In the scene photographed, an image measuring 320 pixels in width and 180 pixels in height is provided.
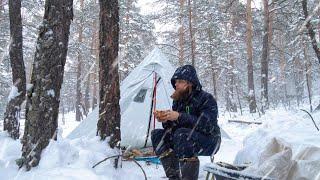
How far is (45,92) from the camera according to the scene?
171 inches

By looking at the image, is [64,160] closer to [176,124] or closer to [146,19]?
[176,124]

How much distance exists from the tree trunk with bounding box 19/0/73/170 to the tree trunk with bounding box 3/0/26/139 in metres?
4.19

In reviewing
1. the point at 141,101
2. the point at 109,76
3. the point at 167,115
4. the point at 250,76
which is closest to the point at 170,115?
the point at 167,115

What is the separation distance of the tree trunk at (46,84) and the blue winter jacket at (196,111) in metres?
1.30

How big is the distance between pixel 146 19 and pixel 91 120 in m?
21.3

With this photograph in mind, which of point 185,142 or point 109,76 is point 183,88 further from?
point 109,76

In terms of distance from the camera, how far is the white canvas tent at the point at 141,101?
8344 millimetres

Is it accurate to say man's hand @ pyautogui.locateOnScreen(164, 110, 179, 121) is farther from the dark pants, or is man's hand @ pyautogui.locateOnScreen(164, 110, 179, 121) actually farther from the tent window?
the tent window

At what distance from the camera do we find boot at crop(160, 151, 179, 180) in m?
4.13

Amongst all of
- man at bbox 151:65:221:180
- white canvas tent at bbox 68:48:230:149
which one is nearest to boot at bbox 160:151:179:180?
man at bbox 151:65:221:180

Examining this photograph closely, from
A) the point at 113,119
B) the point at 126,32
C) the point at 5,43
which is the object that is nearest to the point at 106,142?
the point at 113,119

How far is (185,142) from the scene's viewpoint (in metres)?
3.86

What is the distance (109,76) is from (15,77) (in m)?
3.72

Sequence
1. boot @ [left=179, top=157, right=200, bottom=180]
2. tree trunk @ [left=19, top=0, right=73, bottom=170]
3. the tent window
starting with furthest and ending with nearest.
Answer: the tent window
tree trunk @ [left=19, top=0, right=73, bottom=170]
boot @ [left=179, top=157, right=200, bottom=180]
